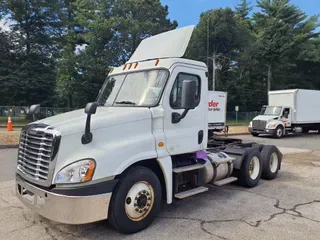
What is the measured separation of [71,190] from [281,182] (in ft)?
17.9

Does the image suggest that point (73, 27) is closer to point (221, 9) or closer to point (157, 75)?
point (221, 9)

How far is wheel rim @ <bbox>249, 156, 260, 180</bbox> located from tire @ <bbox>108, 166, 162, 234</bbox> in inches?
124

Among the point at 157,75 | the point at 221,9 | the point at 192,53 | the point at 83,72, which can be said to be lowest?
the point at 157,75

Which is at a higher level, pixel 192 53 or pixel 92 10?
pixel 92 10

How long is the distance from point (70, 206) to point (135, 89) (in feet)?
6.80

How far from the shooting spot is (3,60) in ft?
107

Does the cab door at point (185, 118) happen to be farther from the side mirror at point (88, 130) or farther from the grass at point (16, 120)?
the grass at point (16, 120)

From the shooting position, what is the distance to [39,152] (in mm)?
3717

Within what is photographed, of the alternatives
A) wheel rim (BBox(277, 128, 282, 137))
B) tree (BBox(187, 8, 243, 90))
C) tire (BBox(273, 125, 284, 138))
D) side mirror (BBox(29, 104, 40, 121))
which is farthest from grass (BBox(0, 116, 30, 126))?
side mirror (BBox(29, 104, 40, 121))

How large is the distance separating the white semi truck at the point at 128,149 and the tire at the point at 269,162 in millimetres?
1980

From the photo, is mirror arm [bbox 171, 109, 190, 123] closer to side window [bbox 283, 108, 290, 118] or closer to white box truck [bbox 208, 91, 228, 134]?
white box truck [bbox 208, 91, 228, 134]

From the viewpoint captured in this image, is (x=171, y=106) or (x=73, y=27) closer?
(x=171, y=106)

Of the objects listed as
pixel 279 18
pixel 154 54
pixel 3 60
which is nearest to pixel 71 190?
pixel 154 54

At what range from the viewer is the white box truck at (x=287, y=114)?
20586 millimetres
